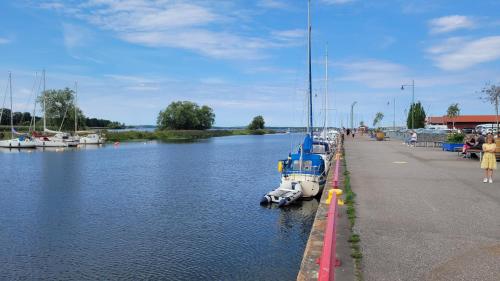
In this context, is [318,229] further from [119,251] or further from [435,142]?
[435,142]

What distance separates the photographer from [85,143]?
8731 centimetres

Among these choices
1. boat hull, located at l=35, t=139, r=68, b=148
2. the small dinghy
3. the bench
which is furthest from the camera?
boat hull, located at l=35, t=139, r=68, b=148

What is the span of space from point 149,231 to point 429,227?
997cm

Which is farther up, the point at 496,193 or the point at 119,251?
the point at 496,193

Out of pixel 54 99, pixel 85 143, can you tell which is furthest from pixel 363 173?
pixel 54 99

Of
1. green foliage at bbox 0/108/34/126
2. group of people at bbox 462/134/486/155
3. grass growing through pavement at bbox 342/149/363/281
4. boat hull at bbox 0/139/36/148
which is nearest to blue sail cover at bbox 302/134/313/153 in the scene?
grass growing through pavement at bbox 342/149/363/281

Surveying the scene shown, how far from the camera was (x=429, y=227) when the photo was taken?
9.59 metres

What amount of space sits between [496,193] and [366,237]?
23.8ft

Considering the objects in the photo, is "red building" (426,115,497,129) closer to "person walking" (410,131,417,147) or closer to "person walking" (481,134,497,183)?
"person walking" (410,131,417,147)

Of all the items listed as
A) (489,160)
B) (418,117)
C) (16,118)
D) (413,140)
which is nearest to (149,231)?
(489,160)

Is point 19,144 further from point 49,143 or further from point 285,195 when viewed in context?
point 285,195

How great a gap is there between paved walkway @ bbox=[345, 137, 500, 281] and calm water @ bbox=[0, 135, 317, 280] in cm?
278

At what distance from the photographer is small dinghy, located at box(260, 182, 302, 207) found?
19.6 m

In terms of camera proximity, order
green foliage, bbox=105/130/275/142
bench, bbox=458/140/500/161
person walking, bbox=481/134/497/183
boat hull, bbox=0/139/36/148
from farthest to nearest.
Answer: green foliage, bbox=105/130/275/142 < boat hull, bbox=0/139/36/148 < bench, bbox=458/140/500/161 < person walking, bbox=481/134/497/183
